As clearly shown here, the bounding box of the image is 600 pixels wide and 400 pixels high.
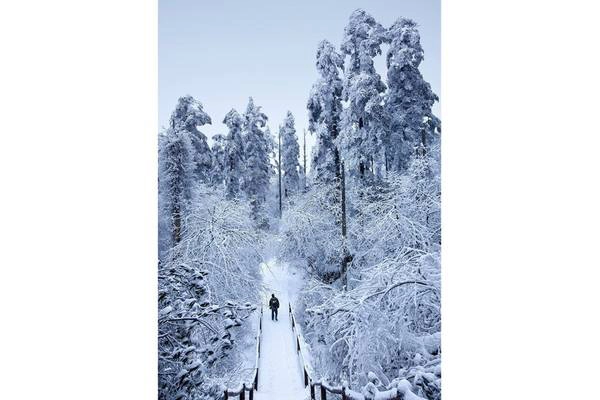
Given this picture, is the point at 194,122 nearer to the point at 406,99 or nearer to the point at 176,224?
the point at 176,224

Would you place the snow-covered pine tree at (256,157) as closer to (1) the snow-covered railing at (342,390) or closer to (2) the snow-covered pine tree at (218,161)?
(2) the snow-covered pine tree at (218,161)

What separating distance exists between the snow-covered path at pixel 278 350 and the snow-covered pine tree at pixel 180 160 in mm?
1131

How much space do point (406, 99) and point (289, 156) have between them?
128 cm

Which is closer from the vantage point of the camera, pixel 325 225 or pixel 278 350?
pixel 278 350

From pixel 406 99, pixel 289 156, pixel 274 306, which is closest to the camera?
pixel 406 99

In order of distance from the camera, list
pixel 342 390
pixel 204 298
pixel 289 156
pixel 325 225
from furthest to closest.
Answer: pixel 325 225 → pixel 289 156 → pixel 204 298 → pixel 342 390

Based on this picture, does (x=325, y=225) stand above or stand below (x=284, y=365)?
above

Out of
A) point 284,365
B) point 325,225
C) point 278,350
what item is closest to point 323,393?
point 284,365

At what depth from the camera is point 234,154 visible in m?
3.97

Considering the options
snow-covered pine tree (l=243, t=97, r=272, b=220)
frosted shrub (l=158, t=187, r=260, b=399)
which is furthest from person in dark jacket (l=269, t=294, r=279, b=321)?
snow-covered pine tree (l=243, t=97, r=272, b=220)

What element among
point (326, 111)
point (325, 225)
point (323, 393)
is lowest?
point (323, 393)

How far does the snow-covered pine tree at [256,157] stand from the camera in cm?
342

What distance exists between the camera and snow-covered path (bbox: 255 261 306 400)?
3.04m

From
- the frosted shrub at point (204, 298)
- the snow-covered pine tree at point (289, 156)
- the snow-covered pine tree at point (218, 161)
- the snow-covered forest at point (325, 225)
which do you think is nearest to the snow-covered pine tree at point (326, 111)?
the snow-covered forest at point (325, 225)
